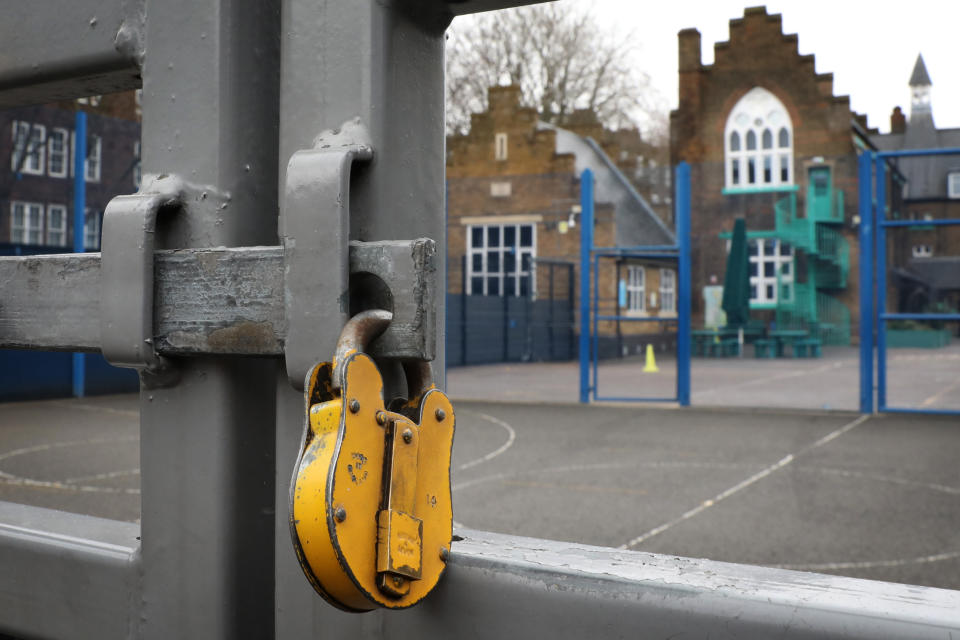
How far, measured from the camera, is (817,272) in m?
21.4

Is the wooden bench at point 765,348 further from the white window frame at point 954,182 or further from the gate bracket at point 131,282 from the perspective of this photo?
the gate bracket at point 131,282

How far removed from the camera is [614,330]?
22.8 metres

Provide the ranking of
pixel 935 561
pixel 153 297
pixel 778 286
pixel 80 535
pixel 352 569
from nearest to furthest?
pixel 352 569 → pixel 153 297 → pixel 80 535 → pixel 935 561 → pixel 778 286

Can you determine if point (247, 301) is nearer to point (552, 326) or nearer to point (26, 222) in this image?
point (26, 222)

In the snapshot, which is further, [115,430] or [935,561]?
[115,430]

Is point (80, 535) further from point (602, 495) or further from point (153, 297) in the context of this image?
point (602, 495)

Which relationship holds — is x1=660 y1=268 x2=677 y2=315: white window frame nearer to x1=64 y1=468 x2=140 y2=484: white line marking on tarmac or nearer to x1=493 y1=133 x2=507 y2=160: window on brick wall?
x1=493 y1=133 x2=507 y2=160: window on brick wall

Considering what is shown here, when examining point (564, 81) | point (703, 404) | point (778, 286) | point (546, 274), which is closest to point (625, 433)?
point (703, 404)

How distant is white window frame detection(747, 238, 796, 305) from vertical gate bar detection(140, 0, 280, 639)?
785 inches

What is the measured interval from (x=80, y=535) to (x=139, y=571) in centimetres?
12

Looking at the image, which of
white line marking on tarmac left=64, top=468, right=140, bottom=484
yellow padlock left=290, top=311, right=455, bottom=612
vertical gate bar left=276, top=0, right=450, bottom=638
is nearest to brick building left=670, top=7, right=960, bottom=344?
white line marking on tarmac left=64, top=468, right=140, bottom=484

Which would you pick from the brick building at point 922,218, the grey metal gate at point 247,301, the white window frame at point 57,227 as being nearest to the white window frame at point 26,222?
the white window frame at point 57,227

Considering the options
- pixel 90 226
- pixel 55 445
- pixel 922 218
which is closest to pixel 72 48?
pixel 55 445

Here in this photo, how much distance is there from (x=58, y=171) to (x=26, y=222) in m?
1.11
